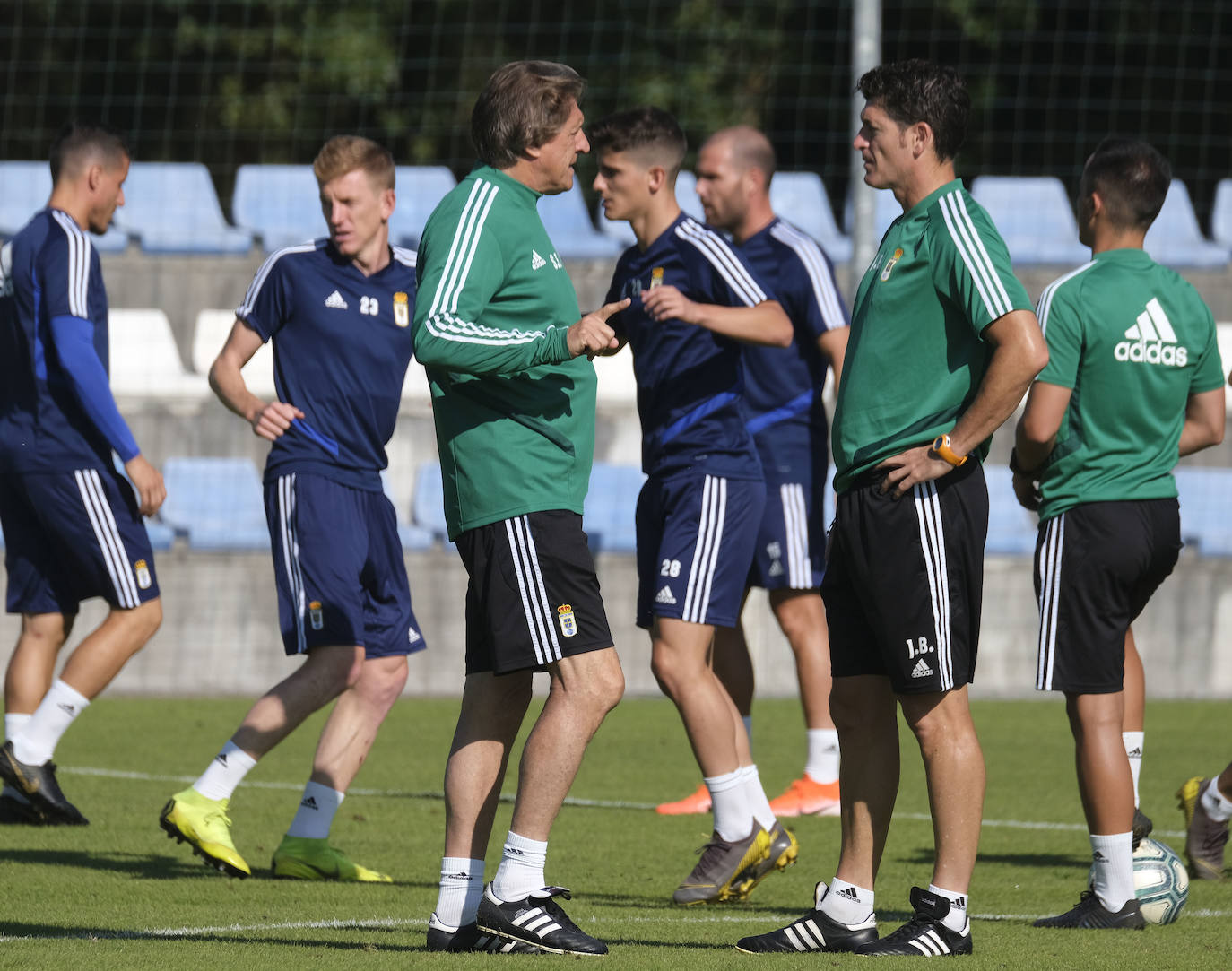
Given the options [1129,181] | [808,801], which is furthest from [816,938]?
[808,801]

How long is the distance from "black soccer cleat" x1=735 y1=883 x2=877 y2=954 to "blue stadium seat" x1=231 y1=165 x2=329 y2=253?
1062 cm

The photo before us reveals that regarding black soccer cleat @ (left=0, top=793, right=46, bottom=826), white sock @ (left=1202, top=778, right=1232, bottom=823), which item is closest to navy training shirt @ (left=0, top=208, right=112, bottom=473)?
black soccer cleat @ (left=0, top=793, right=46, bottom=826)

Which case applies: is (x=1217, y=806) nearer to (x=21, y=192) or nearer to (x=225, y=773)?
(x=225, y=773)

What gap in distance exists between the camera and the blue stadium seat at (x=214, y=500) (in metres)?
11.2

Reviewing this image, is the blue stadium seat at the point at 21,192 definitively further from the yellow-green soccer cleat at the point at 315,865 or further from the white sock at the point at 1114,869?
the white sock at the point at 1114,869

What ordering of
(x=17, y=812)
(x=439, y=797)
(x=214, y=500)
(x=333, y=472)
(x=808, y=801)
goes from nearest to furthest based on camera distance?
(x=333, y=472) < (x=17, y=812) < (x=808, y=801) < (x=439, y=797) < (x=214, y=500)

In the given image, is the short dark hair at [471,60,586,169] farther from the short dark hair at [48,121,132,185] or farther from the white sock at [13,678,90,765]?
the white sock at [13,678,90,765]

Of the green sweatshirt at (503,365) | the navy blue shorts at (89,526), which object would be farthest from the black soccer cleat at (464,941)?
the navy blue shorts at (89,526)

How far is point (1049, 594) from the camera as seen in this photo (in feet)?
15.6

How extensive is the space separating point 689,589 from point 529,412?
4.85ft

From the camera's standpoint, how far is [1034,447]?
4.71 metres

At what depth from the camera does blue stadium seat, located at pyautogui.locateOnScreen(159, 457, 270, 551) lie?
11.2 meters

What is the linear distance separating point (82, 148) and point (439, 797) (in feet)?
9.58

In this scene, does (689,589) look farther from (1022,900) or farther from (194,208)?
(194,208)
